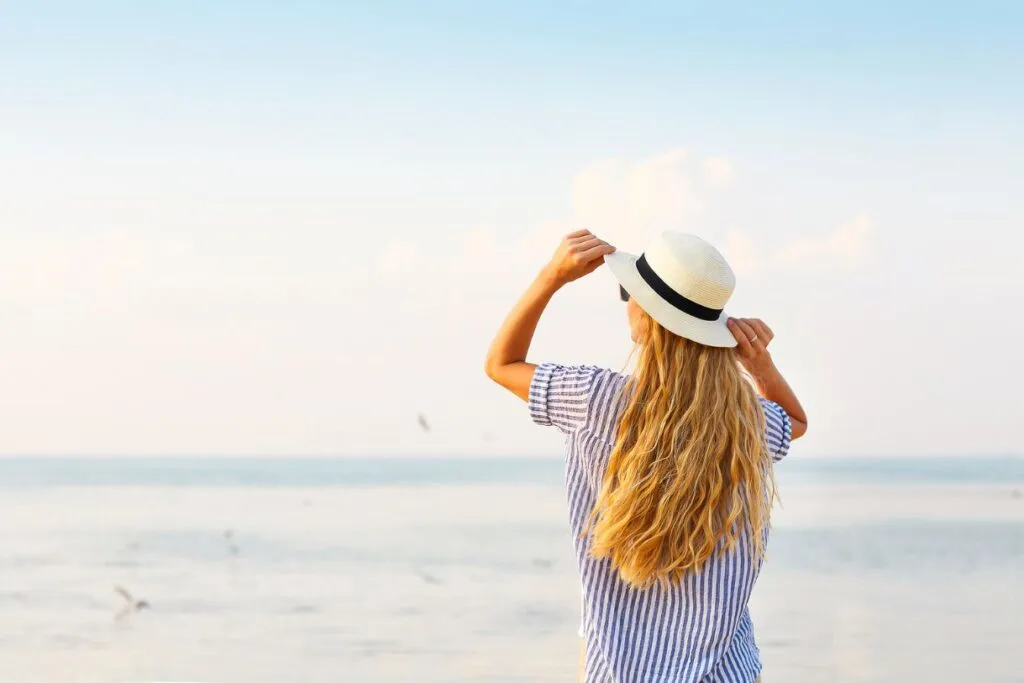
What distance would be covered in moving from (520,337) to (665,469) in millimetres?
255

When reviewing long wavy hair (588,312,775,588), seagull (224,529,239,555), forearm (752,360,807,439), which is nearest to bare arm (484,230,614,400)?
long wavy hair (588,312,775,588)

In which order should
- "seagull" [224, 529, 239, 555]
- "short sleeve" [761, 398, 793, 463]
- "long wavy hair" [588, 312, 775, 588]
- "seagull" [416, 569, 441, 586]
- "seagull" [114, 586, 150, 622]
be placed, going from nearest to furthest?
"long wavy hair" [588, 312, 775, 588], "short sleeve" [761, 398, 793, 463], "seagull" [114, 586, 150, 622], "seagull" [416, 569, 441, 586], "seagull" [224, 529, 239, 555]

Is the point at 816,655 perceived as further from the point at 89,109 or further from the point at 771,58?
the point at 89,109

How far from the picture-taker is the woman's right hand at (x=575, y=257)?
4.99 feet

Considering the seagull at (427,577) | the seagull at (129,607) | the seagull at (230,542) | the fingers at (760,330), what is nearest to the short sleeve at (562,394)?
the fingers at (760,330)

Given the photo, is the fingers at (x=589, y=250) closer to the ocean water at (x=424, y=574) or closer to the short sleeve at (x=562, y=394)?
the short sleeve at (x=562, y=394)

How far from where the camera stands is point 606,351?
12.4m

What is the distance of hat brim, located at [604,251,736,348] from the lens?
148 cm

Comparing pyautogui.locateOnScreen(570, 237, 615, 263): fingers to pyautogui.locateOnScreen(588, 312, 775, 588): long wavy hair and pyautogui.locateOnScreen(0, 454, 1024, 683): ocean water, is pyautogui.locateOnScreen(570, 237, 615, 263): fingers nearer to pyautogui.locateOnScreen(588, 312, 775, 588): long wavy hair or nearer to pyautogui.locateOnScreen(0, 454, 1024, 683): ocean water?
pyautogui.locateOnScreen(588, 312, 775, 588): long wavy hair

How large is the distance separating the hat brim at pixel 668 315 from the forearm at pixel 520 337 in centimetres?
8

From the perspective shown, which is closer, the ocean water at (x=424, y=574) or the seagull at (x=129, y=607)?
the ocean water at (x=424, y=574)

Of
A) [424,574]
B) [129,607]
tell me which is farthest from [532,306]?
[424,574]

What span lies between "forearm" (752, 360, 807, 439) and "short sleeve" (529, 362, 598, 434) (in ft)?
0.84

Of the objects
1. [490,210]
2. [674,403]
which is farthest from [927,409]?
[674,403]
